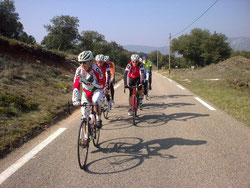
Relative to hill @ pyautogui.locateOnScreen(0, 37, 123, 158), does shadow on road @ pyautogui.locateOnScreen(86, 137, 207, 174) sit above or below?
below

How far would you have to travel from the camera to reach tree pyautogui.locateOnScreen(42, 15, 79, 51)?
164 ft

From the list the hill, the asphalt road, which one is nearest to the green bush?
the hill

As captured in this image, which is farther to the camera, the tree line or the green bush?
the tree line

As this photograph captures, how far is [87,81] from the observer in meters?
4.24

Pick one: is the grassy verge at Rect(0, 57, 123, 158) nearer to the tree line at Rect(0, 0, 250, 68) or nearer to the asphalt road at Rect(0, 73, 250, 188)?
the asphalt road at Rect(0, 73, 250, 188)

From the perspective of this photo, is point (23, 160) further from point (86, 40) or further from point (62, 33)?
point (86, 40)

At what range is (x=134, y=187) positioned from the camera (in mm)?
2898

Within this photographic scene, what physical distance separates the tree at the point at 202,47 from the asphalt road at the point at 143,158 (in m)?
57.0

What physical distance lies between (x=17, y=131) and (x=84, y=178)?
288cm

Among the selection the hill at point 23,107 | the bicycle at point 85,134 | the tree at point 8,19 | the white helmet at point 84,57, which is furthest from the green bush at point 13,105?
the tree at point 8,19

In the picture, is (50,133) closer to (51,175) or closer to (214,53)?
(51,175)

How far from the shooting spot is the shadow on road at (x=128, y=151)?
11.5ft

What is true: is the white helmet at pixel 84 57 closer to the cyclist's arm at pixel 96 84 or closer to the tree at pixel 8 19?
the cyclist's arm at pixel 96 84

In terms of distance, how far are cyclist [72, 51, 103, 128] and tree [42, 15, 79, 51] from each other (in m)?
48.9
